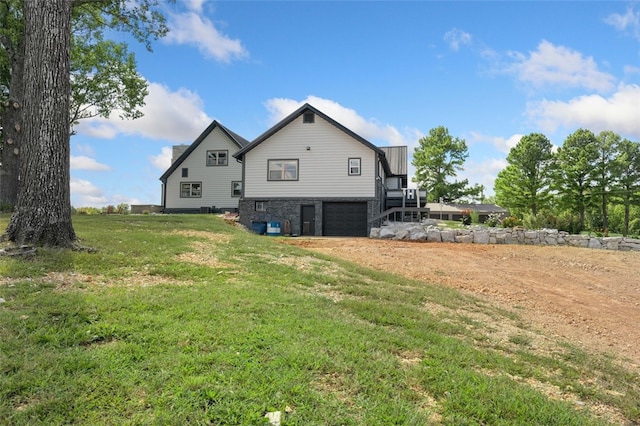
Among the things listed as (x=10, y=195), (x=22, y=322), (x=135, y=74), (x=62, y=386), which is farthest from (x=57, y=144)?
(x=135, y=74)

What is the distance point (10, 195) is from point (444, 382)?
2241cm

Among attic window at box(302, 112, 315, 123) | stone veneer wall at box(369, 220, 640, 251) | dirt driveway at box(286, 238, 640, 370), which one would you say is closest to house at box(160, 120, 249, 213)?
attic window at box(302, 112, 315, 123)

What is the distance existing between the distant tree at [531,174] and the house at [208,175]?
26815mm

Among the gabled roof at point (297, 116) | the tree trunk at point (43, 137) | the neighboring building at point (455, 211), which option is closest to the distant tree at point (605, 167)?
the neighboring building at point (455, 211)

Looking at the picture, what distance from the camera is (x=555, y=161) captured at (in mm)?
36750

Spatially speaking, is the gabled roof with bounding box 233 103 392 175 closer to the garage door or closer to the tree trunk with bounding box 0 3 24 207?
the garage door

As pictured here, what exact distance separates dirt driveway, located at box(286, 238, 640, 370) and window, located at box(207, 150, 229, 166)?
17.1m

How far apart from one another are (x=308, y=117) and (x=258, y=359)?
20.2 metres

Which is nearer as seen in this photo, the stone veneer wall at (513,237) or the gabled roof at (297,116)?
the stone veneer wall at (513,237)

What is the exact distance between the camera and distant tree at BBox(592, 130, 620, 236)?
34.8 metres

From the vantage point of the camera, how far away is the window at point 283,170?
2256 cm

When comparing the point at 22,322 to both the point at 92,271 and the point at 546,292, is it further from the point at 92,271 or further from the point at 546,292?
the point at 546,292

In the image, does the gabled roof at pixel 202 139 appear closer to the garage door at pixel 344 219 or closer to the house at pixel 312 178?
the house at pixel 312 178

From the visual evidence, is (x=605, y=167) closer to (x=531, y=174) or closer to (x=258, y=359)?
(x=531, y=174)
